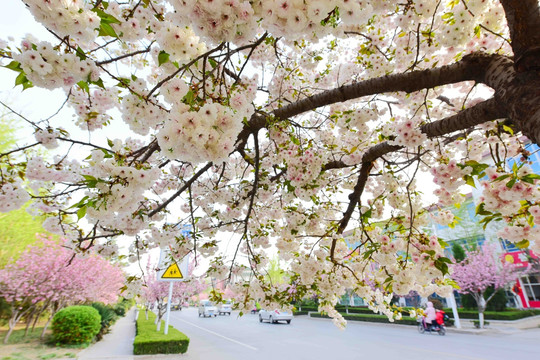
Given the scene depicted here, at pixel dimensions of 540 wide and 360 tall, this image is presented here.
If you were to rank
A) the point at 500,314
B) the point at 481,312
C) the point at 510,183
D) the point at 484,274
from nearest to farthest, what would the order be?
the point at 510,183, the point at 481,312, the point at 500,314, the point at 484,274

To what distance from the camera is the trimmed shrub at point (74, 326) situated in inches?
351

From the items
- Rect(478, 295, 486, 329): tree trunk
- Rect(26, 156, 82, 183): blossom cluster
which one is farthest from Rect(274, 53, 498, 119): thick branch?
Rect(478, 295, 486, 329): tree trunk

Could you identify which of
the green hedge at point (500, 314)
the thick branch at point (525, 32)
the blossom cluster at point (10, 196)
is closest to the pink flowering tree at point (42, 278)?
the blossom cluster at point (10, 196)

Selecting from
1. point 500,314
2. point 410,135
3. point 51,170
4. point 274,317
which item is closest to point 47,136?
point 51,170

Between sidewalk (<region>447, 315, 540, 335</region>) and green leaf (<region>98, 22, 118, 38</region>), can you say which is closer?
green leaf (<region>98, 22, 118, 38</region>)

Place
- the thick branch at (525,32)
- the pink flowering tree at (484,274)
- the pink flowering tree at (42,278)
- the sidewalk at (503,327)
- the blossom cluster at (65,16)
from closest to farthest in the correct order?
the blossom cluster at (65,16) < the thick branch at (525,32) < the pink flowering tree at (42,278) < the sidewalk at (503,327) < the pink flowering tree at (484,274)

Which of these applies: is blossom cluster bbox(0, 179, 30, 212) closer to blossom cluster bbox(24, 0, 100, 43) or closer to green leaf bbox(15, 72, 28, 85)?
green leaf bbox(15, 72, 28, 85)

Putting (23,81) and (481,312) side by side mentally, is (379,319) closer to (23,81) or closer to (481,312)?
(481,312)

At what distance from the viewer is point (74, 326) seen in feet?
29.3

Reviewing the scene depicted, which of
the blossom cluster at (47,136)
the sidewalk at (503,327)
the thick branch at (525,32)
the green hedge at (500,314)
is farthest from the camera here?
the green hedge at (500,314)

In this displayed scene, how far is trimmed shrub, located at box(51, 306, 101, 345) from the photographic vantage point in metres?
8.91

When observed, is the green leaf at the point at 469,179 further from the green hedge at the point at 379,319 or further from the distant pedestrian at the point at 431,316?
the green hedge at the point at 379,319

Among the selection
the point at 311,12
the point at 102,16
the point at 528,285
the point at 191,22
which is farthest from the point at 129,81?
the point at 528,285

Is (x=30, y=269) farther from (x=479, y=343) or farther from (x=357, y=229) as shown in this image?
(x=479, y=343)
